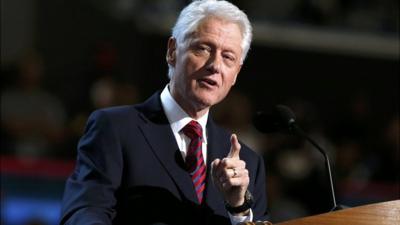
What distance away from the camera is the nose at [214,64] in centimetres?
250

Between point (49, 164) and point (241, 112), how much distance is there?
1304mm

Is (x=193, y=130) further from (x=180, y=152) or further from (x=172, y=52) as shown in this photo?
(x=172, y=52)

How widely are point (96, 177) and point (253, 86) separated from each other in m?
5.72

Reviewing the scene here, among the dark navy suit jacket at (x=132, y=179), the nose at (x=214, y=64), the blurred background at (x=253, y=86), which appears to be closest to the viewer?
the dark navy suit jacket at (x=132, y=179)

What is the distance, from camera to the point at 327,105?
316 inches

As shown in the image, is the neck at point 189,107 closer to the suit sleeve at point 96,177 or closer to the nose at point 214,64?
the nose at point 214,64

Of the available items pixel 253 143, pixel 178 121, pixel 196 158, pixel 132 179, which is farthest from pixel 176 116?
pixel 253 143

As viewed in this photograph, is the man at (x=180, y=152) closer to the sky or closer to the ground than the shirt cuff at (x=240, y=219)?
closer to the sky

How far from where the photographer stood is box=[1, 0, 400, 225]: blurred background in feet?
17.7

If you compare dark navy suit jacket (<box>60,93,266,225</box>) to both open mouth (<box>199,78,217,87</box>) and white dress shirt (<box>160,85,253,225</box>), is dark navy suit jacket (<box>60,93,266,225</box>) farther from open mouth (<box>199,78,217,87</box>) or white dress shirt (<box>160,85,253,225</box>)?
open mouth (<box>199,78,217,87</box>)

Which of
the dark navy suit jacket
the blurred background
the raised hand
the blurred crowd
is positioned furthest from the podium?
the blurred crowd

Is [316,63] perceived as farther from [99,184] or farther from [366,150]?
[99,184]

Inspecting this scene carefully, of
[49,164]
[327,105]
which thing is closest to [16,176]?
[49,164]

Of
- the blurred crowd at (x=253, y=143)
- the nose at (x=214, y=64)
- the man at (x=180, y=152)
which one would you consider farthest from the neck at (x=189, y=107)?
the blurred crowd at (x=253, y=143)
